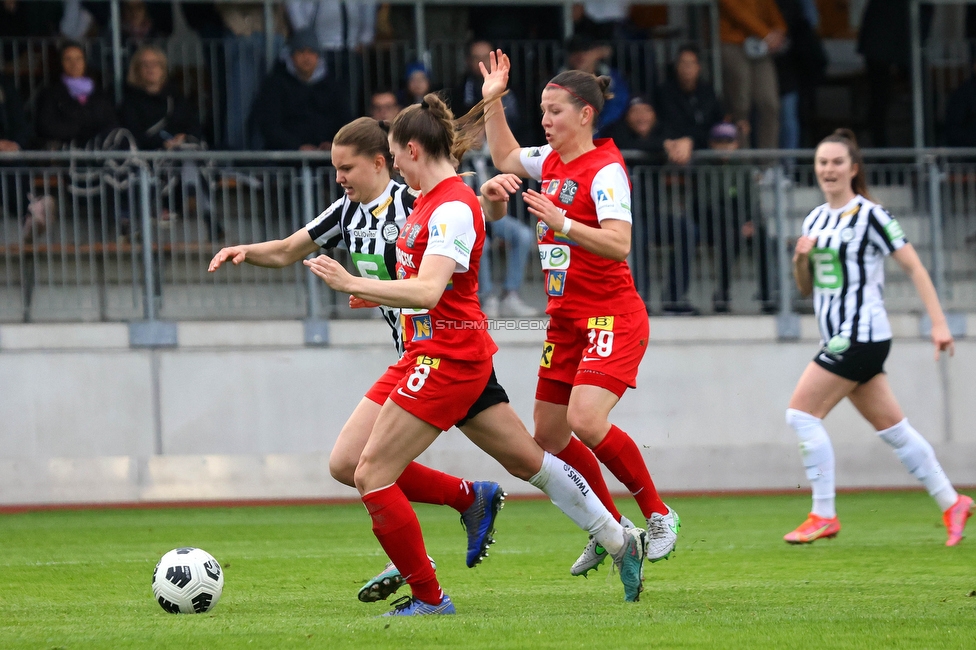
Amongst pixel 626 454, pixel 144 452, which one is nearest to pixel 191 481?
pixel 144 452

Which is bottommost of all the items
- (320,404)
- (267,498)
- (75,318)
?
(267,498)

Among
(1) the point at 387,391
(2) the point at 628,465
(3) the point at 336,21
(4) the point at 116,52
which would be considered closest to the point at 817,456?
(2) the point at 628,465

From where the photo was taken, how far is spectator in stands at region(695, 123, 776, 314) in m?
12.0

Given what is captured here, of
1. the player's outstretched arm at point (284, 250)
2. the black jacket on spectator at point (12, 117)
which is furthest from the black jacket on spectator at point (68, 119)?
the player's outstretched arm at point (284, 250)

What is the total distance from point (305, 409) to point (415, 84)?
10.6 feet

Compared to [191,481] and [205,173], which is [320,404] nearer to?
[191,481]

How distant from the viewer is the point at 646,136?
12.1m

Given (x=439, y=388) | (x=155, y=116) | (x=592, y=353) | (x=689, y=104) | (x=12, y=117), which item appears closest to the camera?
(x=439, y=388)

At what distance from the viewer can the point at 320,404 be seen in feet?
38.0

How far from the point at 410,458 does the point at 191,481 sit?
6304 millimetres

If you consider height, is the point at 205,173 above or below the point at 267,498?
above

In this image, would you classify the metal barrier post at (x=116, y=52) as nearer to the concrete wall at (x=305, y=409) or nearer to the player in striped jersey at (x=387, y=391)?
the concrete wall at (x=305, y=409)

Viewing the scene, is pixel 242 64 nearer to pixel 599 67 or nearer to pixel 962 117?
pixel 599 67

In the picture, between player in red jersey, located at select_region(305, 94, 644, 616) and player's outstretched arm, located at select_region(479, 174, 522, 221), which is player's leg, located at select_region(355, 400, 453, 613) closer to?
player in red jersey, located at select_region(305, 94, 644, 616)
